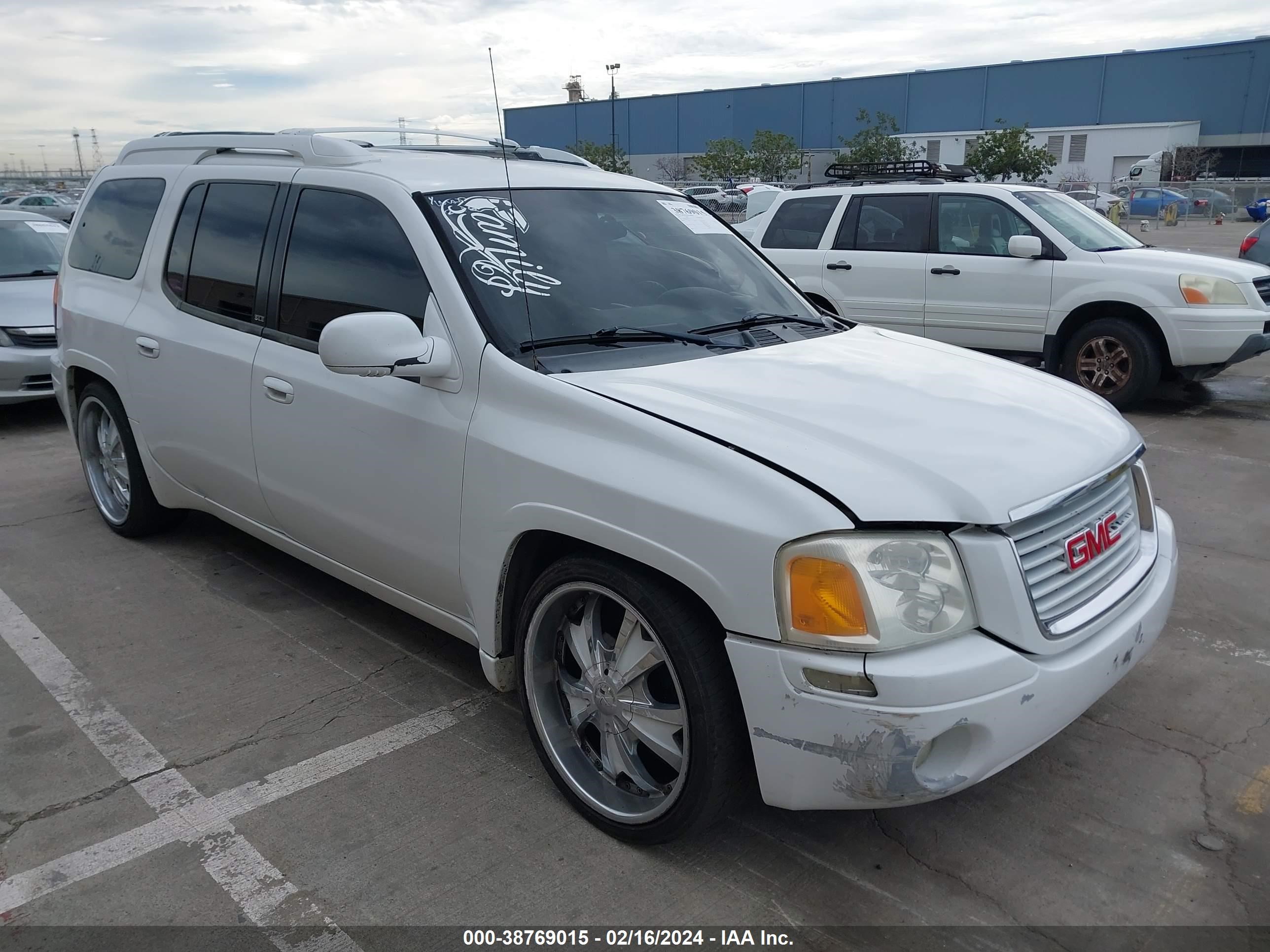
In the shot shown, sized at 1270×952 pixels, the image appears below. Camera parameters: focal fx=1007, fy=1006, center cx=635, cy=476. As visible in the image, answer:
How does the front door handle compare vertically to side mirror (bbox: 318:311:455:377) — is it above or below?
below

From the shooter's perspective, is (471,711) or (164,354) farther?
(164,354)

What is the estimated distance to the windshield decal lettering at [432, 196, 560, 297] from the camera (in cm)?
323

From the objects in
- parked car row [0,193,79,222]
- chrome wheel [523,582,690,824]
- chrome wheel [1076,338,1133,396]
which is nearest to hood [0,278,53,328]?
chrome wheel [523,582,690,824]

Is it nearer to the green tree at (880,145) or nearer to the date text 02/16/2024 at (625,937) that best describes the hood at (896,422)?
the date text 02/16/2024 at (625,937)

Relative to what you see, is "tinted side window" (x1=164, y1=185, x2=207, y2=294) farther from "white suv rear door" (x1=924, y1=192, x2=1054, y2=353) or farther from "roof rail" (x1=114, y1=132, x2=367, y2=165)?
"white suv rear door" (x1=924, y1=192, x2=1054, y2=353)

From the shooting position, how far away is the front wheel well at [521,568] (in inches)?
115

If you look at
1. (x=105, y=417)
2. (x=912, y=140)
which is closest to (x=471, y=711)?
(x=105, y=417)

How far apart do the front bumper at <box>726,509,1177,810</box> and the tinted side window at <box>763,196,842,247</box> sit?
7.75 metres

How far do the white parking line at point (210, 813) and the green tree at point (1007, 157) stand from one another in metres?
29.8

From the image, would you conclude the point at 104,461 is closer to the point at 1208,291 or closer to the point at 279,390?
the point at 279,390

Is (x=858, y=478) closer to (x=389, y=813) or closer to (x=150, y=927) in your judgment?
(x=389, y=813)

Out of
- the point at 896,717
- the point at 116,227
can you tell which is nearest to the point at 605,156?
the point at 116,227

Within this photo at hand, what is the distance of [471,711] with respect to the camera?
3607 mm

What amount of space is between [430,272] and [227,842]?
1805 mm
